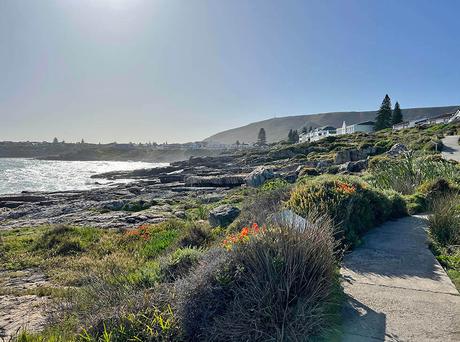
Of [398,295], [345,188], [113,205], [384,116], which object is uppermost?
[384,116]

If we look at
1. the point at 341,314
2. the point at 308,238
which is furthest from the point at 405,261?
the point at 308,238

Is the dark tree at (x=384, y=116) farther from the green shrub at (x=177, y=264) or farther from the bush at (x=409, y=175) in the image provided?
the green shrub at (x=177, y=264)

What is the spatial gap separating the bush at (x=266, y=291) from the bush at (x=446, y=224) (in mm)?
3556

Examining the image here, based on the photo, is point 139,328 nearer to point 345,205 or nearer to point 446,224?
point 345,205

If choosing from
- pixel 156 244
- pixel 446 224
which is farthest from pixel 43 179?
pixel 446 224

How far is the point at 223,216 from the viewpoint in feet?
33.1

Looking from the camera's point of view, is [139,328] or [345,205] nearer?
[139,328]

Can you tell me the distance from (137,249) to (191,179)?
Result: 84.0 ft

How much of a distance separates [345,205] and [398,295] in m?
2.34

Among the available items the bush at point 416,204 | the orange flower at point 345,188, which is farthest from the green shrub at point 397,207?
the orange flower at point 345,188

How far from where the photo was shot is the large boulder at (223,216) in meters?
9.89

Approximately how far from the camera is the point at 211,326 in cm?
278

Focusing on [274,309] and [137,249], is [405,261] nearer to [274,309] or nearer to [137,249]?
[274,309]

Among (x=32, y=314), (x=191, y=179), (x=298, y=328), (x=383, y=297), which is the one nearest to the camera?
(x=298, y=328)
